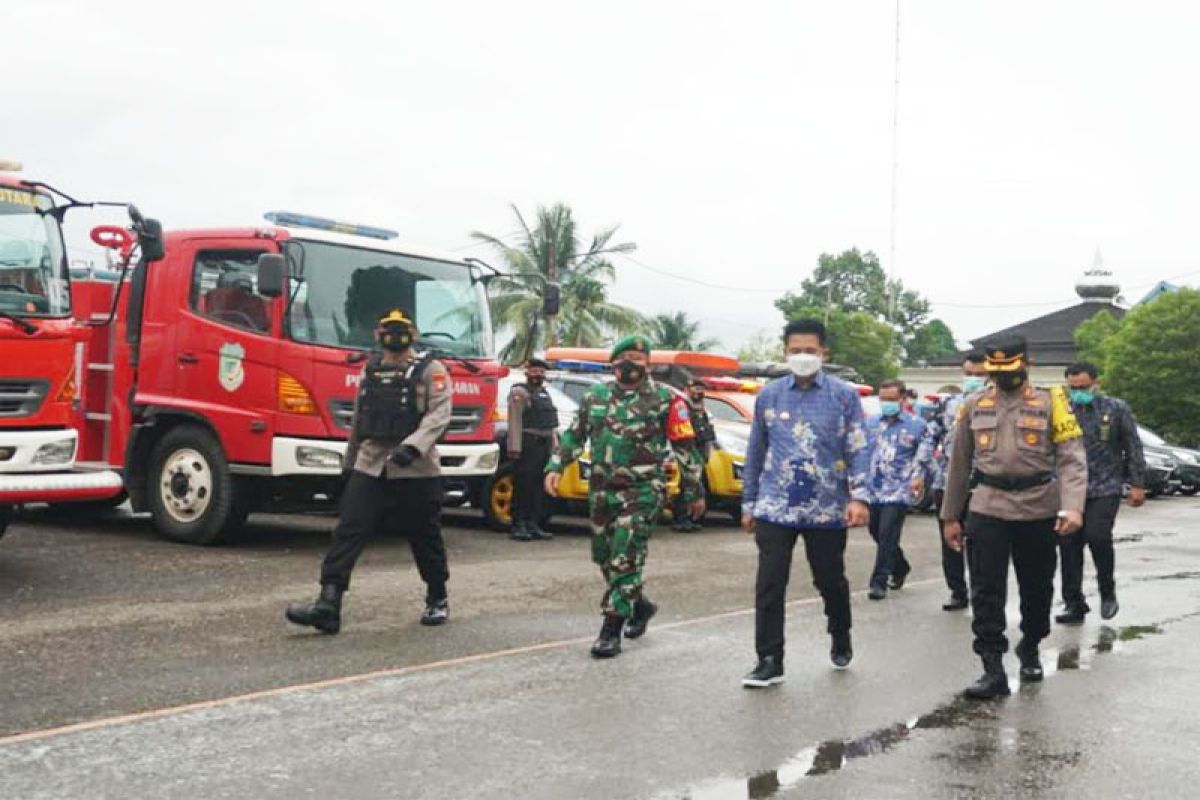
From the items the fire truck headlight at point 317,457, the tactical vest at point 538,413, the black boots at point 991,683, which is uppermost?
the tactical vest at point 538,413

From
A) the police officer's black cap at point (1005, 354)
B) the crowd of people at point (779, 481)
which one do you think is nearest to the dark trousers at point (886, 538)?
the crowd of people at point (779, 481)

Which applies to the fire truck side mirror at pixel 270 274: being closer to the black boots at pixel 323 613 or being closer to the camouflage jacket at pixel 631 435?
the black boots at pixel 323 613

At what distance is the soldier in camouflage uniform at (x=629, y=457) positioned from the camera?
774 centimetres

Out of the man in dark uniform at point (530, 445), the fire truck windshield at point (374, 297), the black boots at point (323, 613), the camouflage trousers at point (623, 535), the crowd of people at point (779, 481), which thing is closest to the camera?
the crowd of people at point (779, 481)

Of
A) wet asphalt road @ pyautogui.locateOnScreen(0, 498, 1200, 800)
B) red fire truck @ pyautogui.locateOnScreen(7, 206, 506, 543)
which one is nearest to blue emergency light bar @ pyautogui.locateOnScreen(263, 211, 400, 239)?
red fire truck @ pyautogui.locateOnScreen(7, 206, 506, 543)

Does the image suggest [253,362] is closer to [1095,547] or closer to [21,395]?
[21,395]

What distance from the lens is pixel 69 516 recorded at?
14383mm

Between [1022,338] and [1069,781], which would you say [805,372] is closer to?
[1022,338]

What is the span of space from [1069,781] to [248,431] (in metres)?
7.82

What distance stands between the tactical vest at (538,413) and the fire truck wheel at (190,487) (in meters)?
3.23

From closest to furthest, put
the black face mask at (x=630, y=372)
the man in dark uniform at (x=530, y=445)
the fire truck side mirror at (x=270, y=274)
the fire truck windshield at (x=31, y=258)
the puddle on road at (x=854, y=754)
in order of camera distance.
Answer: the puddle on road at (x=854, y=754) → the black face mask at (x=630, y=372) → the fire truck windshield at (x=31, y=258) → the fire truck side mirror at (x=270, y=274) → the man in dark uniform at (x=530, y=445)

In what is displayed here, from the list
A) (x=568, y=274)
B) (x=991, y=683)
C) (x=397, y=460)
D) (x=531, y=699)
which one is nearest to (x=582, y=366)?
(x=397, y=460)

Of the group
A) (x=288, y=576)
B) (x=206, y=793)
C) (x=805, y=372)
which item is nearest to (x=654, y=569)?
(x=288, y=576)

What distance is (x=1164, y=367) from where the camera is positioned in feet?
130
